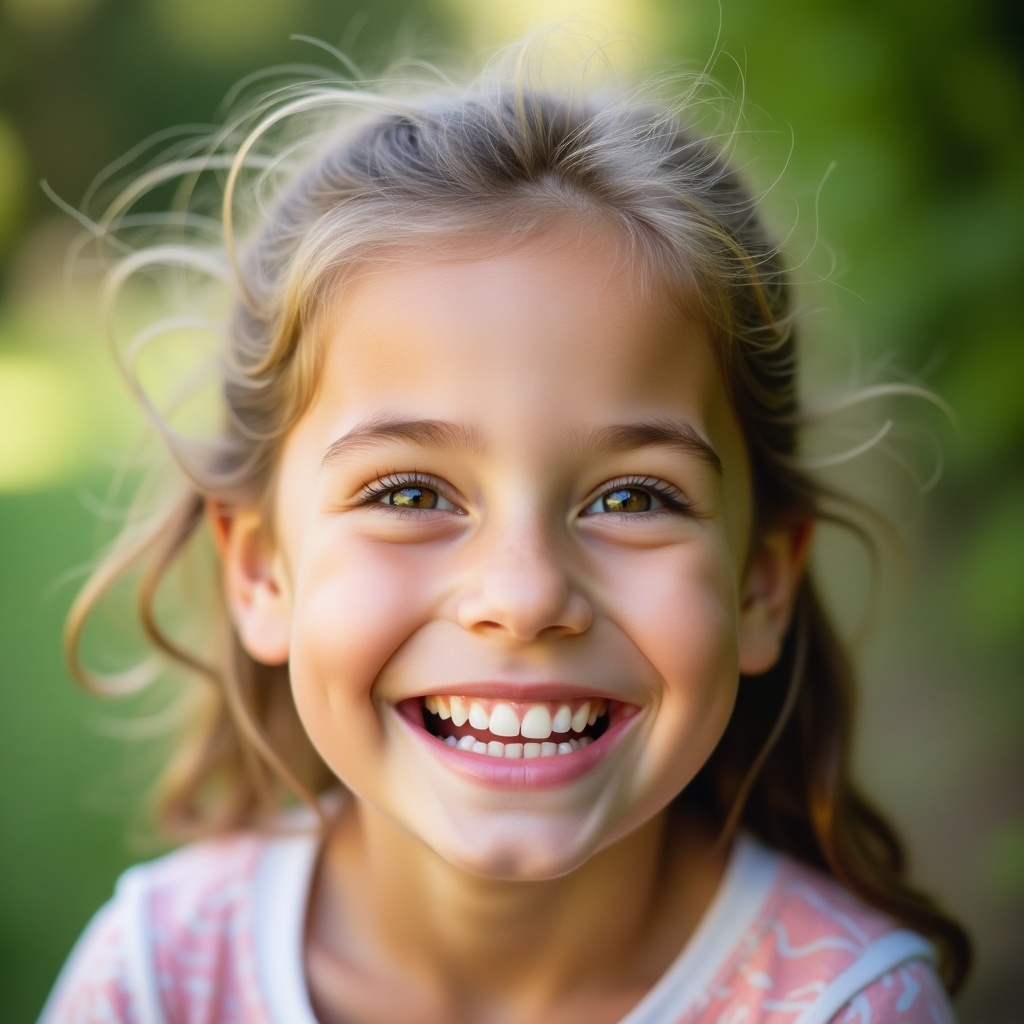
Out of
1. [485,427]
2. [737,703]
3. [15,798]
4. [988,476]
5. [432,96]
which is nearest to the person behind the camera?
[485,427]

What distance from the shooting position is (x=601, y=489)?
1.37 m

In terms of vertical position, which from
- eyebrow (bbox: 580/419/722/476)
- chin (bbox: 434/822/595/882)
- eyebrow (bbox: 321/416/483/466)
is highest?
eyebrow (bbox: 580/419/722/476)

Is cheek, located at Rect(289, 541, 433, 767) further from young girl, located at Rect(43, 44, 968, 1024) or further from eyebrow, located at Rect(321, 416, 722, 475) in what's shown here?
eyebrow, located at Rect(321, 416, 722, 475)

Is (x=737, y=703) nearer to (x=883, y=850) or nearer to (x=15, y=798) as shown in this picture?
(x=883, y=850)

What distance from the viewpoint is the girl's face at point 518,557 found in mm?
1306

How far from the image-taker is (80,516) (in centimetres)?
282

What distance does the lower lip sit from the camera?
4.52 ft

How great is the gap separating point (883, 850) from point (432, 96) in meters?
1.42

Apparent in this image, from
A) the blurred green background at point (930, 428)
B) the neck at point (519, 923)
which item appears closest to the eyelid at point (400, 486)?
the neck at point (519, 923)

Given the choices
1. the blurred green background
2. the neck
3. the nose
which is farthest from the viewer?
the blurred green background

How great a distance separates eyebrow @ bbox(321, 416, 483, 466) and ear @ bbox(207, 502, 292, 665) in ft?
0.92

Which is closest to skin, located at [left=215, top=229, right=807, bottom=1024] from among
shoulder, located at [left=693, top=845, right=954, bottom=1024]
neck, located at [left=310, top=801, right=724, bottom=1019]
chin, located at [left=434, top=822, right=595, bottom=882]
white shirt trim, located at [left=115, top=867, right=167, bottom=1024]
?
chin, located at [left=434, top=822, right=595, bottom=882]

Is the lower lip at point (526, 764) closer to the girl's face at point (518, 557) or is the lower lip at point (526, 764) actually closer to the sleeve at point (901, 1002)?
the girl's face at point (518, 557)

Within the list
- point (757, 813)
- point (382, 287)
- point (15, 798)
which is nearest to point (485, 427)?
point (382, 287)
